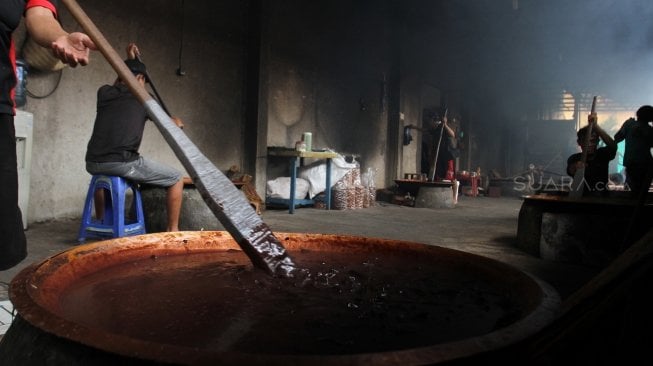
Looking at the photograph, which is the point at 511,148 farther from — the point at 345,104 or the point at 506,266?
the point at 506,266

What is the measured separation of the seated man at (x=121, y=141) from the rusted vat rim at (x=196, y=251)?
2.15 m

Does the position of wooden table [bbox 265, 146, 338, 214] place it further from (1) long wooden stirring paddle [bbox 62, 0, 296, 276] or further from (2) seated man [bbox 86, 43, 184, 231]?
(1) long wooden stirring paddle [bbox 62, 0, 296, 276]

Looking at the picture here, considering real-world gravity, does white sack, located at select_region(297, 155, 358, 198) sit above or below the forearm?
below

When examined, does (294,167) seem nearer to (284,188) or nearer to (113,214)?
(284,188)

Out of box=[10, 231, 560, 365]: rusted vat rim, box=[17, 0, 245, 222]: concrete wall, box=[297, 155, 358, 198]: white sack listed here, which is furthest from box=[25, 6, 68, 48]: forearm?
box=[297, 155, 358, 198]: white sack

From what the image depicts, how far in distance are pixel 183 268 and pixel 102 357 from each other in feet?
3.52

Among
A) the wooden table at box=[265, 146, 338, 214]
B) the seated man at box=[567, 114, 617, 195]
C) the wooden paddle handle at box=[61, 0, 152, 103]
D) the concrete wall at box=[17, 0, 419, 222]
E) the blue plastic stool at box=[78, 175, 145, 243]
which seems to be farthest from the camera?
the wooden table at box=[265, 146, 338, 214]

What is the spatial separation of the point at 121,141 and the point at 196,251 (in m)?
2.26

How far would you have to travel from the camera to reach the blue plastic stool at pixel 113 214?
392 cm

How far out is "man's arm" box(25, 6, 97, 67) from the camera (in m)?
1.75

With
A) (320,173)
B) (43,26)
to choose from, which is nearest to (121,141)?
(43,26)

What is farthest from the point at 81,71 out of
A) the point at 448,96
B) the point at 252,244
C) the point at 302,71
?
the point at 448,96

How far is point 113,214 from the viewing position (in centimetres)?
402

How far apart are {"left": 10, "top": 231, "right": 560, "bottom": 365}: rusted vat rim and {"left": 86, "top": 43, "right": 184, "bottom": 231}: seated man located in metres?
2.15
